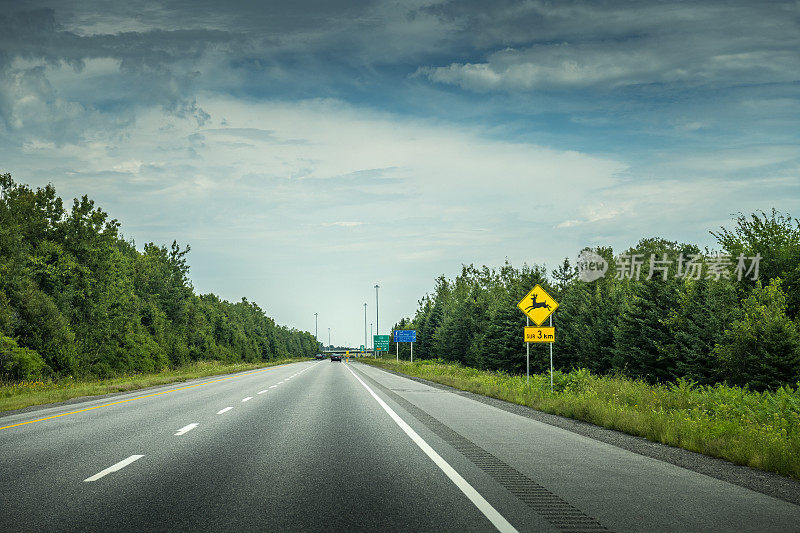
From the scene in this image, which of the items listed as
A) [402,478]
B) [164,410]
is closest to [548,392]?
[164,410]

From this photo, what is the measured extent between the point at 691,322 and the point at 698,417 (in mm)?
26405

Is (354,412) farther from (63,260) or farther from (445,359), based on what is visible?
(445,359)

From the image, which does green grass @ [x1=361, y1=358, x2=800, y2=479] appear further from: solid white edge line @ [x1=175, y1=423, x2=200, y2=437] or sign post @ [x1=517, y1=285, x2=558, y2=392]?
solid white edge line @ [x1=175, y1=423, x2=200, y2=437]

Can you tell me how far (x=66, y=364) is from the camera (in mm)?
42250

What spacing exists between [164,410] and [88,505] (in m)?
10.7

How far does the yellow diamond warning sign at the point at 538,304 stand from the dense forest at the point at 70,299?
30.7 metres

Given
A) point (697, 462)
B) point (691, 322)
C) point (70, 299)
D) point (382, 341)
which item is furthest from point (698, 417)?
point (382, 341)

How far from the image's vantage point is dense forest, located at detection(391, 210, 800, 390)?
29844 millimetres

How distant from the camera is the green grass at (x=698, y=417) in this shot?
28.4ft

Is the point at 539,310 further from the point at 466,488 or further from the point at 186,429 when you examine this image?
the point at 466,488

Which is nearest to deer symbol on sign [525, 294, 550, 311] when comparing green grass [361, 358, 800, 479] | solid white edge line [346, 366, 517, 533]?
green grass [361, 358, 800, 479]

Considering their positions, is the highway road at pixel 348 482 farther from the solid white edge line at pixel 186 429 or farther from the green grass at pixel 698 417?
the green grass at pixel 698 417

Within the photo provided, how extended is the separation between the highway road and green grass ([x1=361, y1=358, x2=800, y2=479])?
1294 mm

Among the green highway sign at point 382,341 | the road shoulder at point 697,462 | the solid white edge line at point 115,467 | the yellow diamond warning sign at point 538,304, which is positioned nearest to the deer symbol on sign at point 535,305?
the yellow diamond warning sign at point 538,304
